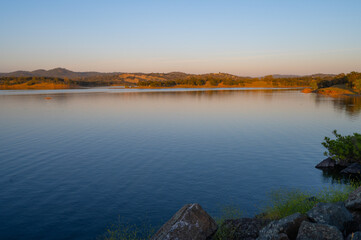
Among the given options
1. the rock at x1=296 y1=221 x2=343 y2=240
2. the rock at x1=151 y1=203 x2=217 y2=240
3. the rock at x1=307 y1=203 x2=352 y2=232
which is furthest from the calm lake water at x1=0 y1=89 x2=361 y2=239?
the rock at x1=296 y1=221 x2=343 y2=240

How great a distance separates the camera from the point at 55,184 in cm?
2425

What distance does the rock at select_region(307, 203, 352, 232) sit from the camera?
1070cm

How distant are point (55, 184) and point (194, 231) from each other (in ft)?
58.1

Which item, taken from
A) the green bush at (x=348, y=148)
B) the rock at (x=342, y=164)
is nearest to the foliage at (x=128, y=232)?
the green bush at (x=348, y=148)

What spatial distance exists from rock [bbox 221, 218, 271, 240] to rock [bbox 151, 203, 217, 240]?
168 cm

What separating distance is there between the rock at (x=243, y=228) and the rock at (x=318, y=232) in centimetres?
350

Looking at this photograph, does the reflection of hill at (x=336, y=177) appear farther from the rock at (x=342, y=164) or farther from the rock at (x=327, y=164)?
the rock at (x=342, y=164)

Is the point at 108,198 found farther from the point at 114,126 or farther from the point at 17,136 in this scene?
the point at 114,126

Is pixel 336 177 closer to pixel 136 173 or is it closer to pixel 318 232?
pixel 136 173

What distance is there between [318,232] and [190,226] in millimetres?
4858

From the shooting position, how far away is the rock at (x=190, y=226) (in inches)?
433

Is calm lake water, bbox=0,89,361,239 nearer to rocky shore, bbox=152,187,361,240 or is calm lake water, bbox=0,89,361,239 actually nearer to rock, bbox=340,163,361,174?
rock, bbox=340,163,361,174

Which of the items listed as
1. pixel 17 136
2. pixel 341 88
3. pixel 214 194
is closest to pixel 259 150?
pixel 214 194

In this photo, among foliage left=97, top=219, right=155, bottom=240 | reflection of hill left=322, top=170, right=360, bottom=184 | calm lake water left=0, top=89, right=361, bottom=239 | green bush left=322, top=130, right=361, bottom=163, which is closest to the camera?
foliage left=97, top=219, right=155, bottom=240
